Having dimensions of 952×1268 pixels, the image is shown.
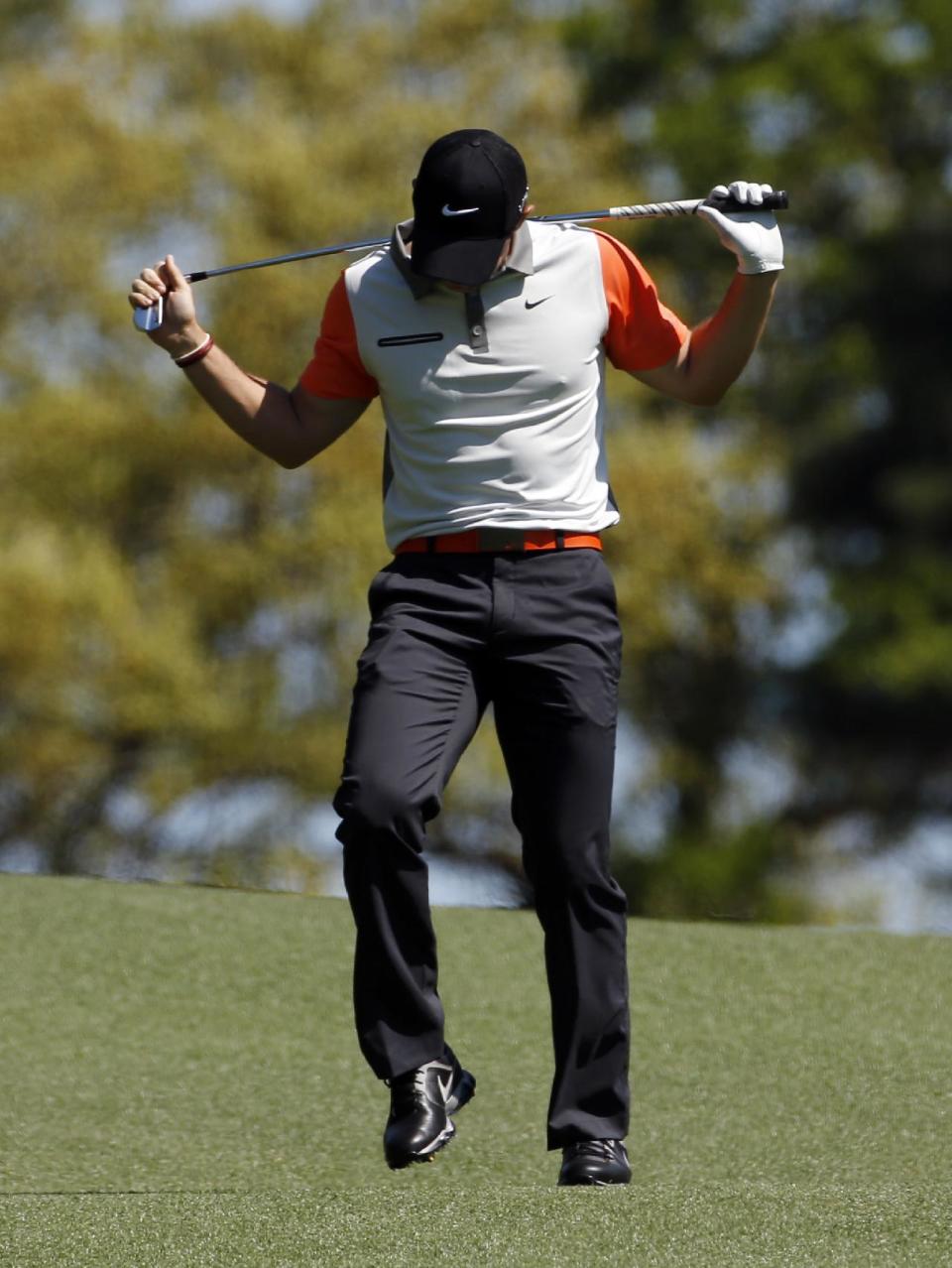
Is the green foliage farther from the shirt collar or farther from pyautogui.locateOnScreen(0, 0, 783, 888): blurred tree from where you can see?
the shirt collar

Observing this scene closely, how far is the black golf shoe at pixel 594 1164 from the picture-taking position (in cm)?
431

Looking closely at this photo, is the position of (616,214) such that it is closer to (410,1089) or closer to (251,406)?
(251,406)

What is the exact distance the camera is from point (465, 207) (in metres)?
4.33

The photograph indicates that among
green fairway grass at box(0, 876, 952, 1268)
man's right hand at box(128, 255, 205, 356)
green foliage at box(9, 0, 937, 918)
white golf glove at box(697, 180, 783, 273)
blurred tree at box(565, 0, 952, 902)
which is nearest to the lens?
green fairway grass at box(0, 876, 952, 1268)

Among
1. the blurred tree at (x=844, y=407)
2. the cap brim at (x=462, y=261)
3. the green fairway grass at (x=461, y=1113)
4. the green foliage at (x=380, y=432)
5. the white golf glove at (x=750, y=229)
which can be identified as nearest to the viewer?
the green fairway grass at (x=461, y=1113)

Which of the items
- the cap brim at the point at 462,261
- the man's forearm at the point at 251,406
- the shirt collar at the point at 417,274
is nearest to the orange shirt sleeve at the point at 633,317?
the shirt collar at the point at 417,274

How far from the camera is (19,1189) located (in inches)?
191

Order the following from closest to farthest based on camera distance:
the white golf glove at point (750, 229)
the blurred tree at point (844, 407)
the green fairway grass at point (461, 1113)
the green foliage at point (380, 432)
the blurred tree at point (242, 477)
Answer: the green fairway grass at point (461, 1113) < the white golf glove at point (750, 229) < the blurred tree at point (242, 477) < the green foliage at point (380, 432) < the blurred tree at point (844, 407)

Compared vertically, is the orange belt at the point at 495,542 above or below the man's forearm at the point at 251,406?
below

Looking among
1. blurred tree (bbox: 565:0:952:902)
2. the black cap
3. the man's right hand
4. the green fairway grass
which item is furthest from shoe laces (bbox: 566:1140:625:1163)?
blurred tree (bbox: 565:0:952:902)

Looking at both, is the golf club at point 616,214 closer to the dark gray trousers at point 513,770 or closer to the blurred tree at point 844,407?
the dark gray trousers at point 513,770

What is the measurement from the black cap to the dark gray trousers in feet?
1.80

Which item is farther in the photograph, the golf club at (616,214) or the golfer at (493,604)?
the golf club at (616,214)

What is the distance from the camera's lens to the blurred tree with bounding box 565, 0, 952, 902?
74.2ft
